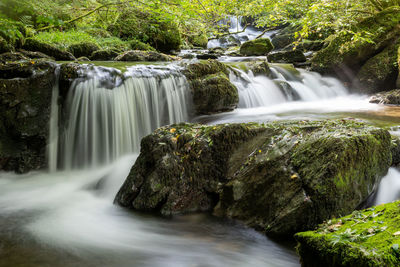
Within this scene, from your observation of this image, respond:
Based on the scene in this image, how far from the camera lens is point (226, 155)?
396cm

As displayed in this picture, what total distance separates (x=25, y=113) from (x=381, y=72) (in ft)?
33.5

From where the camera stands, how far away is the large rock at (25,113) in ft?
17.5

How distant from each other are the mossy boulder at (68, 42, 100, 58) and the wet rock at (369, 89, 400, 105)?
9.76 meters

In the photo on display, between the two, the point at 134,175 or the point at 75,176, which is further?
the point at 75,176

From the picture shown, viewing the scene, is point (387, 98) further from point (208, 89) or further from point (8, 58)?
point (8, 58)

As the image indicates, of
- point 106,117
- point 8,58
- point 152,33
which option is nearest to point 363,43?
point 106,117

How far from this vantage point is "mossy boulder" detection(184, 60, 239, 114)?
22.7 ft

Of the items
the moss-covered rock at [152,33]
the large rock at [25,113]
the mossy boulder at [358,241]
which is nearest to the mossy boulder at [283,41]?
the moss-covered rock at [152,33]

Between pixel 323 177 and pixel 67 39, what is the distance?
11.1 meters

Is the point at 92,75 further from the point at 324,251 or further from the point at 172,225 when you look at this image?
the point at 324,251

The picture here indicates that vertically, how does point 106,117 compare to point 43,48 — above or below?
below

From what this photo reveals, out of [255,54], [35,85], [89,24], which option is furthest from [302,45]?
[35,85]

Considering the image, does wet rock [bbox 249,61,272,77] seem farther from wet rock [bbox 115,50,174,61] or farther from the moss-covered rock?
the moss-covered rock

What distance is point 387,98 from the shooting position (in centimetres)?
823
